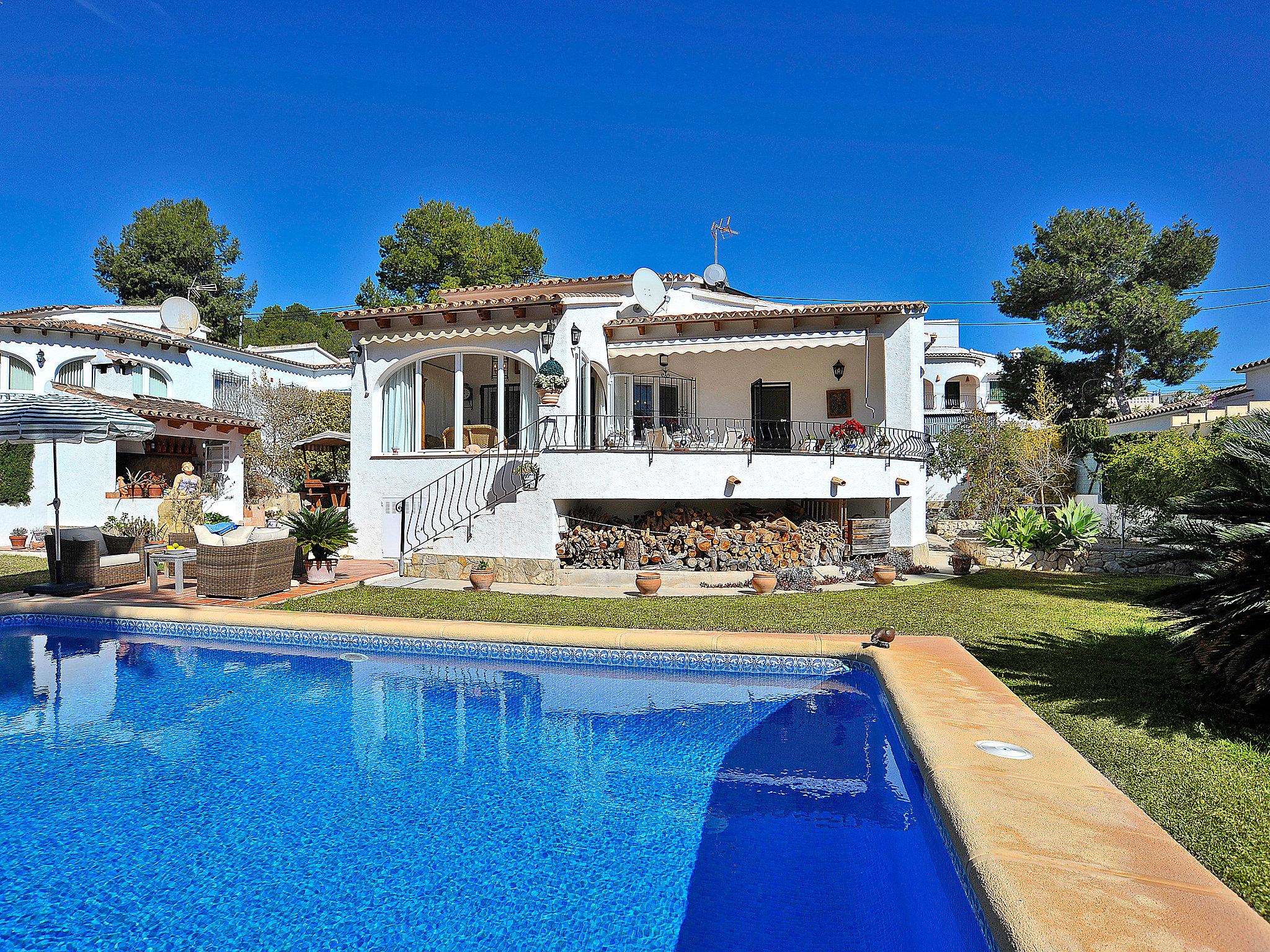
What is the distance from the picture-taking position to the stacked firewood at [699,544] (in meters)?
19.5

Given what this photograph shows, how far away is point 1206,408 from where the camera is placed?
106ft

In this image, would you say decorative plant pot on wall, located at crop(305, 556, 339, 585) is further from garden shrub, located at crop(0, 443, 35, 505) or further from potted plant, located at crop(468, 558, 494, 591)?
garden shrub, located at crop(0, 443, 35, 505)

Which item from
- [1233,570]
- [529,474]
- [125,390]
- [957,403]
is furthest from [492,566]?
[957,403]

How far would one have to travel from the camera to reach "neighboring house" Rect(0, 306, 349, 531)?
26016 mm

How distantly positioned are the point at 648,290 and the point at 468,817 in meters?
19.4

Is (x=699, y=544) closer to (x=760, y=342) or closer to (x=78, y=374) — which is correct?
(x=760, y=342)

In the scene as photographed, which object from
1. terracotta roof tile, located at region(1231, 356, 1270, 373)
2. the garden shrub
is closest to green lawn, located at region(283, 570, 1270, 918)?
the garden shrub

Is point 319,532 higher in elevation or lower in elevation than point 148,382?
lower

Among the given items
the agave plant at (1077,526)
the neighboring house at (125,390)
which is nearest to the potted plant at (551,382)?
the agave plant at (1077,526)

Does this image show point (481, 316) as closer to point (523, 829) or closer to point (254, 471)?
point (523, 829)

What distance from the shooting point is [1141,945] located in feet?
11.1

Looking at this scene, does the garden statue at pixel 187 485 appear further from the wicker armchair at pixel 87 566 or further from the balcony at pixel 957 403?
the balcony at pixel 957 403

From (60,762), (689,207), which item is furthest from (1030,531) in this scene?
(689,207)

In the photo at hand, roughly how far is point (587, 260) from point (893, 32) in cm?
→ 2712
